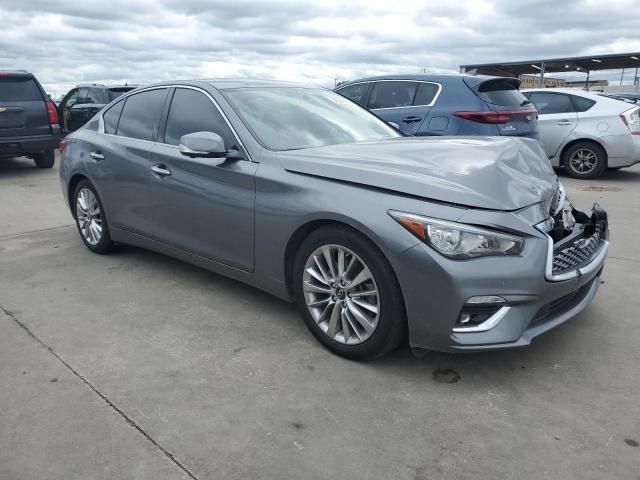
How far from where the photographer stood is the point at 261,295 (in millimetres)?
4117

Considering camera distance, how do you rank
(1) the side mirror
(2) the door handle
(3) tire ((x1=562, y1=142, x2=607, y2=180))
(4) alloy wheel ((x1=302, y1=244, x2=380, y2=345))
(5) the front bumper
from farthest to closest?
(3) tire ((x1=562, y1=142, x2=607, y2=180)), (2) the door handle, (1) the side mirror, (4) alloy wheel ((x1=302, y1=244, x2=380, y2=345)), (5) the front bumper

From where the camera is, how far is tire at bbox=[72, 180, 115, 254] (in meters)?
4.92

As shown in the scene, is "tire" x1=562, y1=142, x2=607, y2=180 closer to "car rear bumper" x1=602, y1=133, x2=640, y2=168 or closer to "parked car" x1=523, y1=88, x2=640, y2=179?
"parked car" x1=523, y1=88, x2=640, y2=179

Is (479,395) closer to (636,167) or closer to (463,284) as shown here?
(463,284)

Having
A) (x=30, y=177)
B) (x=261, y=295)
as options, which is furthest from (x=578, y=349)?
(x=30, y=177)

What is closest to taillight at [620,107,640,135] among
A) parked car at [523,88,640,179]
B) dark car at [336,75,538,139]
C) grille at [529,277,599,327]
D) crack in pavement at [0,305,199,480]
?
parked car at [523,88,640,179]

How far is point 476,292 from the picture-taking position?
2.65 metres

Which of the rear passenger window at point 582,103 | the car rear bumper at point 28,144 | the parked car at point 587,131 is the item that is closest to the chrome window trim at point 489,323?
the parked car at point 587,131

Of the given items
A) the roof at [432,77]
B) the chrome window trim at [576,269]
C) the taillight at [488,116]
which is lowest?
the chrome window trim at [576,269]

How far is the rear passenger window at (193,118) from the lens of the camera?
373 centimetres

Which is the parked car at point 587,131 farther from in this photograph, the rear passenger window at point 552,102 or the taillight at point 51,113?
the taillight at point 51,113

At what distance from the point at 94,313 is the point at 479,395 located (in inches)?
97.8

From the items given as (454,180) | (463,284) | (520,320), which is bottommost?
(520,320)

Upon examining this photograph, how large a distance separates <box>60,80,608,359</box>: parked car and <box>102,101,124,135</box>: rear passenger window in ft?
1.30
